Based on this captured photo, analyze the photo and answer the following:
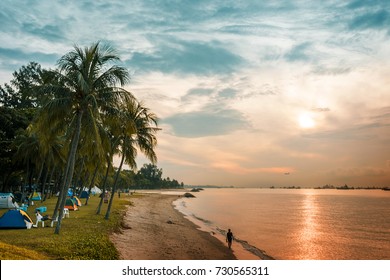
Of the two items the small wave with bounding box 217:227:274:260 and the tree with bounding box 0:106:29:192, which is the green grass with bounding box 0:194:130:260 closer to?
the small wave with bounding box 217:227:274:260

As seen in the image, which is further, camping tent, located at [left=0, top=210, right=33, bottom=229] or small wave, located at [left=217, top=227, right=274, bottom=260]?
small wave, located at [left=217, top=227, right=274, bottom=260]

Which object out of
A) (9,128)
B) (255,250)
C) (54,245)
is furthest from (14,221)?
(9,128)

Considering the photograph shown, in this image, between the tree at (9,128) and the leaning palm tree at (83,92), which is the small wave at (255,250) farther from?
the tree at (9,128)

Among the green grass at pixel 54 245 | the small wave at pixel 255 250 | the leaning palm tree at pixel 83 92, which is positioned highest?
the leaning palm tree at pixel 83 92

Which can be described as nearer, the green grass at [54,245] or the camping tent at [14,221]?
the green grass at [54,245]

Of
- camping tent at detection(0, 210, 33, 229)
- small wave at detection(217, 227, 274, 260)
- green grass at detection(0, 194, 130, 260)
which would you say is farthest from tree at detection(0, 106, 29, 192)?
small wave at detection(217, 227, 274, 260)

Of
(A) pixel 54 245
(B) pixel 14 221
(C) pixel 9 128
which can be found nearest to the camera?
(A) pixel 54 245

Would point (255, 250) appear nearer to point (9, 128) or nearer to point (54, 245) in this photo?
point (54, 245)

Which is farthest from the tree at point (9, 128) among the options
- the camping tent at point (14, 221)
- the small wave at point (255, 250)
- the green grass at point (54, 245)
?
the small wave at point (255, 250)

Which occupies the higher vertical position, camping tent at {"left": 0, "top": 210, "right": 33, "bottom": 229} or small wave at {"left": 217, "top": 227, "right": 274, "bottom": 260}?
camping tent at {"left": 0, "top": 210, "right": 33, "bottom": 229}

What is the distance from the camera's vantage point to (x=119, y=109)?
19484 mm

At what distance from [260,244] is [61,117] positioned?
20478mm

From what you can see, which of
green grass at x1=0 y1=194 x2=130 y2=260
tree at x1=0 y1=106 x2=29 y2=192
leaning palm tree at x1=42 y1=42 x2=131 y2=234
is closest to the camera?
green grass at x1=0 y1=194 x2=130 y2=260
